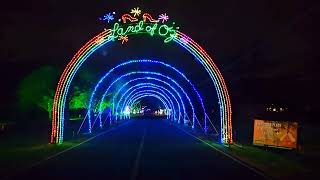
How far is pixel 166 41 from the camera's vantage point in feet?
105

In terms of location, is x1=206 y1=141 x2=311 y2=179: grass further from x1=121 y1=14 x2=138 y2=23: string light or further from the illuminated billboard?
x1=121 y1=14 x2=138 y2=23: string light

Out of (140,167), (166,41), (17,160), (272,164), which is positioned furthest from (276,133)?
(17,160)

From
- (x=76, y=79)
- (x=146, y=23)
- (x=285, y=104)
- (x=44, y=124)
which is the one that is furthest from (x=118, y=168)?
(x=285, y=104)

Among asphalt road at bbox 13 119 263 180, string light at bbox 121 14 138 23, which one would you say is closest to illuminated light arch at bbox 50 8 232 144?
string light at bbox 121 14 138 23

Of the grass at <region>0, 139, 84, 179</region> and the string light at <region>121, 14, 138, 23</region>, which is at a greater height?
the string light at <region>121, 14, 138, 23</region>

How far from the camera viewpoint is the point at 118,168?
747 inches

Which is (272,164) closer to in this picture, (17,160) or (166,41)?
(17,160)

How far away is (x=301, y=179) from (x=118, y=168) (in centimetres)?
619

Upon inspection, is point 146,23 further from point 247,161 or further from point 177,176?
point 177,176

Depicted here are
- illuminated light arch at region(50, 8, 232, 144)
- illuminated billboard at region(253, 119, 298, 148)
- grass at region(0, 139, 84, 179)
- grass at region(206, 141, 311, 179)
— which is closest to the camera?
grass at region(206, 141, 311, 179)

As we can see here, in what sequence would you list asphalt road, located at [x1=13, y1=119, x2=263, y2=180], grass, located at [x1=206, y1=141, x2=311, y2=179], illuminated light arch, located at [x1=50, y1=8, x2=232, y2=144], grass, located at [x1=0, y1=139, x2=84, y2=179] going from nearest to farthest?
asphalt road, located at [x1=13, y1=119, x2=263, y2=180], grass, located at [x1=206, y1=141, x2=311, y2=179], grass, located at [x1=0, y1=139, x2=84, y2=179], illuminated light arch, located at [x1=50, y1=8, x2=232, y2=144]

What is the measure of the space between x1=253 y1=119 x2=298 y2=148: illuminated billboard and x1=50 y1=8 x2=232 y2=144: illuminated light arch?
4.96 metres

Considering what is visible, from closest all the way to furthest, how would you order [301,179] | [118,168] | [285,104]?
[301,179] < [118,168] < [285,104]

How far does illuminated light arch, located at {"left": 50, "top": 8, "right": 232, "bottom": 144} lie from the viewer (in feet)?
104
